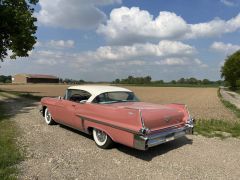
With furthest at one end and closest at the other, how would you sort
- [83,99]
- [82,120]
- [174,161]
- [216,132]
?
[216,132] < [83,99] < [82,120] < [174,161]

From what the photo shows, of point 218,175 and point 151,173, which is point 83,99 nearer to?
point 151,173

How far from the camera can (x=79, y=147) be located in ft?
20.5

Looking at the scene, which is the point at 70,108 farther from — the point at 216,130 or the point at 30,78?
the point at 30,78

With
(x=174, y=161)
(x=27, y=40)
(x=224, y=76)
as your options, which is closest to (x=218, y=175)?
(x=174, y=161)

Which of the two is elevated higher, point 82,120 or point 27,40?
point 27,40

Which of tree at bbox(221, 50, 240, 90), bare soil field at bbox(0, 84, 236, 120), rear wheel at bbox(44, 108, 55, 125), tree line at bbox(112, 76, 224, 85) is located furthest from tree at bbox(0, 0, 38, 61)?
tree line at bbox(112, 76, 224, 85)

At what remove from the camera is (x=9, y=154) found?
536 cm

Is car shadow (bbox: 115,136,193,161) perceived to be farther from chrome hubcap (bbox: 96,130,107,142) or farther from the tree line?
the tree line

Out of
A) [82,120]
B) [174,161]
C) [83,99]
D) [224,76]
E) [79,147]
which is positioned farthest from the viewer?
[224,76]

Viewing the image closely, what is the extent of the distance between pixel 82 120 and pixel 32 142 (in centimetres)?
135

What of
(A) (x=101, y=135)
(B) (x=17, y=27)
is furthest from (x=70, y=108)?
(B) (x=17, y=27)

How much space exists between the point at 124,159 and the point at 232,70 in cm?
6530

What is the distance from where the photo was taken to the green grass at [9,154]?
4.45 m

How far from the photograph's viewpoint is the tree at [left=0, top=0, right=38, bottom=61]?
61.5 ft
